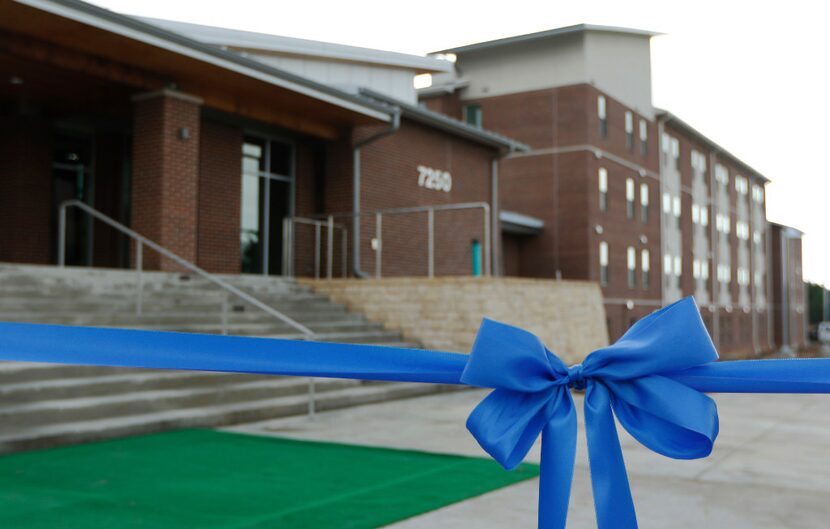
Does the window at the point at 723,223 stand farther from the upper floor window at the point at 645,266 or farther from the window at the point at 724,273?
the upper floor window at the point at 645,266

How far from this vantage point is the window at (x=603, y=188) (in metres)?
30.7

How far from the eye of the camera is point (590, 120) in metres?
30.0

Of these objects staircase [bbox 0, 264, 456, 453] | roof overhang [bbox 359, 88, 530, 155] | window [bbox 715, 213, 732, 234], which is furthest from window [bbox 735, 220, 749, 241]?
staircase [bbox 0, 264, 456, 453]

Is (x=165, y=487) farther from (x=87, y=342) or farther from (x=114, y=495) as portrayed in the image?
(x=87, y=342)

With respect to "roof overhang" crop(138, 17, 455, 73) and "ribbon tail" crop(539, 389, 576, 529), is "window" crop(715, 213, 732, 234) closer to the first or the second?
"roof overhang" crop(138, 17, 455, 73)

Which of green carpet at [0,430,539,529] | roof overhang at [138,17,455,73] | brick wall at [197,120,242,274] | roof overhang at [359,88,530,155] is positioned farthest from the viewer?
roof overhang at [138,17,455,73]

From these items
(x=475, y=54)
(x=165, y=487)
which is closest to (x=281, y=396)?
(x=165, y=487)

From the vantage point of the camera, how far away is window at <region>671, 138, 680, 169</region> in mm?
37688

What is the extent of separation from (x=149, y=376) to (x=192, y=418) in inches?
31.9

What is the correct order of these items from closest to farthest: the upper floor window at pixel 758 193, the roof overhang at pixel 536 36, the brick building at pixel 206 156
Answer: the brick building at pixel 206 156
the roof overhang at pixel 536 36
the upper floor window at pixel 758 193

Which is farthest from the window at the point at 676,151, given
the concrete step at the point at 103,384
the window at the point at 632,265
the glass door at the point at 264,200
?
the concrete step at the point at 103,384

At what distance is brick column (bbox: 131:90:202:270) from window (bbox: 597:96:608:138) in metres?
20.6

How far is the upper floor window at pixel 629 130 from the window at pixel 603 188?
8.70ft

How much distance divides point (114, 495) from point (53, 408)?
2.51 metres
